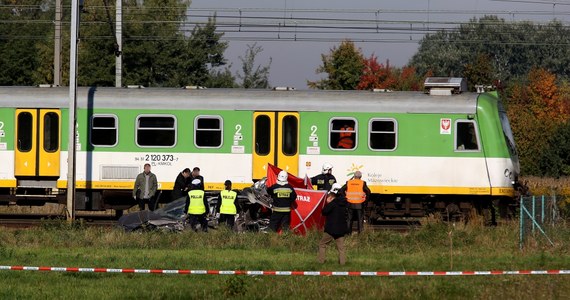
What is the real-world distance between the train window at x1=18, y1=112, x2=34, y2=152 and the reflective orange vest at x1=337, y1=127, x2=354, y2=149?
770 centimetres

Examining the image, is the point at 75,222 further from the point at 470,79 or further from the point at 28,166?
the point at 470,79

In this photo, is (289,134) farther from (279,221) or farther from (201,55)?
(201,55)

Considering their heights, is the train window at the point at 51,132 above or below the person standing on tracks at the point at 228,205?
above

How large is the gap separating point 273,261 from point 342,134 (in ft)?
29.7

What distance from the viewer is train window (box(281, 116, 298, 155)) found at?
94.8 ft

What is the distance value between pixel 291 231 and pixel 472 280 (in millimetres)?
6483

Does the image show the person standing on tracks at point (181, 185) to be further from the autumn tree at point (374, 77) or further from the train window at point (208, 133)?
the autumn tree at point (374, 77)

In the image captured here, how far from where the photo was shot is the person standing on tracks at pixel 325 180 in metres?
26.5

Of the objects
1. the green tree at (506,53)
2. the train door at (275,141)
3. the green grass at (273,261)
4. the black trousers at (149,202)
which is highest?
the green tree at (506,53)

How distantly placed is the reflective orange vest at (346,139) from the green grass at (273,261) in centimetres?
483

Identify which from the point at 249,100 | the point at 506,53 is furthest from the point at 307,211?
the point at 506,53

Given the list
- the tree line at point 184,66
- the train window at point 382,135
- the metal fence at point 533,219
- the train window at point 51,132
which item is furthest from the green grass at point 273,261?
the tree line at point 184,66

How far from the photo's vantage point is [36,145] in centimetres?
2916

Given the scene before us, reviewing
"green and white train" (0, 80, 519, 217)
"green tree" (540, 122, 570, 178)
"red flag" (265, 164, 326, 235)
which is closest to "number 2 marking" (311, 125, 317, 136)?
"green and white train" (0, 80, 519, 217)
